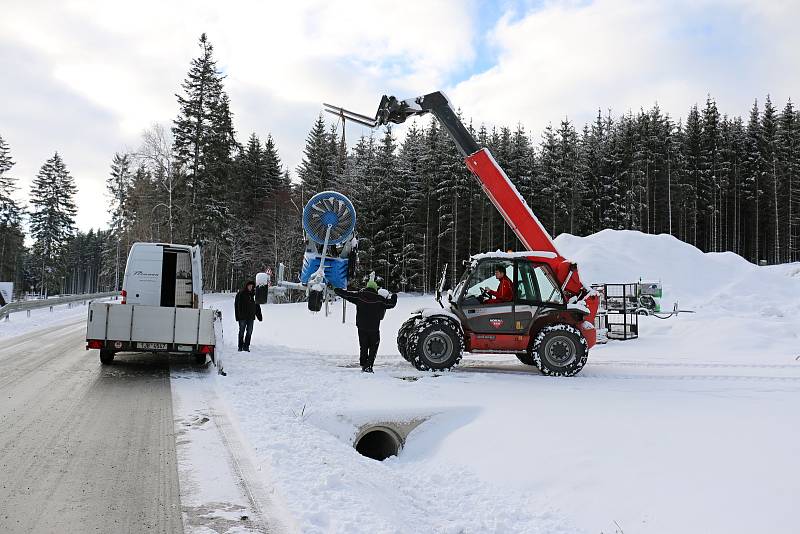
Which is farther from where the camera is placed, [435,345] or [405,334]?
[405,334]

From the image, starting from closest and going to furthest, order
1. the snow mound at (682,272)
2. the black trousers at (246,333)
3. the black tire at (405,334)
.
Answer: the black tire at (405,334)
the black trousers at (246,333)
the snow mound at (682,272)

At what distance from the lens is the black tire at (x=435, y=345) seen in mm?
10828

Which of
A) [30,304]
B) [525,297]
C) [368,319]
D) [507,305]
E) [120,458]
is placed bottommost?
[120,458]

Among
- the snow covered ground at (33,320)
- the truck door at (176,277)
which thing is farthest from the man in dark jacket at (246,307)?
the snow covered ground at (33,320)

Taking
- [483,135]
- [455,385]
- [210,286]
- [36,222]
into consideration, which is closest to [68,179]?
[36,222]

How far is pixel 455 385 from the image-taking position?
923 centimetres

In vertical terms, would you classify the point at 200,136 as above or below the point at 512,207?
above

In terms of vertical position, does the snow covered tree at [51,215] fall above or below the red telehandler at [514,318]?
above

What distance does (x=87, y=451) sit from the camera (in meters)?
5.55

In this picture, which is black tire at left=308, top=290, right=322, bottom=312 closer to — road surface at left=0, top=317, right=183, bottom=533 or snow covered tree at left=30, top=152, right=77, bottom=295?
road surface at left=0, top=317, right=183, bottom=533

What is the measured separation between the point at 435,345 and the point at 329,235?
3.07 metres

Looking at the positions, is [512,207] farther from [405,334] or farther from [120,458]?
[120,458]

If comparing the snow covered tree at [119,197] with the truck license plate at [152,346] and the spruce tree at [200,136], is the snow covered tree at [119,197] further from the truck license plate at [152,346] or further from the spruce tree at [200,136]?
the truck license plate at [152,346]

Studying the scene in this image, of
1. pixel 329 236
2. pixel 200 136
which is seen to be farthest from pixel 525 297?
pixel 200 136
